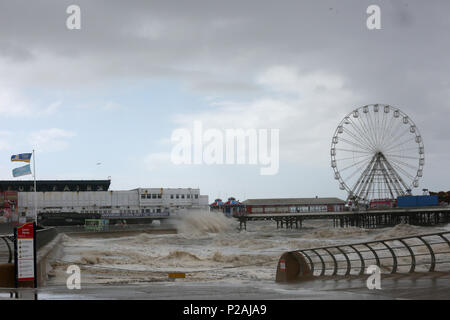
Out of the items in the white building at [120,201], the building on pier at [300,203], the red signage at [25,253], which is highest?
the red signage at [25,253]

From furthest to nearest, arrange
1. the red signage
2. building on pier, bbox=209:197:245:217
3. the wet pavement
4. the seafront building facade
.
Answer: building on pier, bbox=209:197:245:217 → the seafront building facade → the red signage → the wet pavement

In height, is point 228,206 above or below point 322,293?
below

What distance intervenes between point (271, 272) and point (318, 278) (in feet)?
34.4

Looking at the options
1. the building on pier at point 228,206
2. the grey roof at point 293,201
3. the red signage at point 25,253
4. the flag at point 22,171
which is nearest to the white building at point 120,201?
the building on pier at point 228,206

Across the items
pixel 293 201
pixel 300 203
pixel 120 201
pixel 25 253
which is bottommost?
pixel 300 203

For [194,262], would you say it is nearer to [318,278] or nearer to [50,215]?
[318,278]

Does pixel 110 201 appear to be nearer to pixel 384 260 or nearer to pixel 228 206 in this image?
pixel 228 206

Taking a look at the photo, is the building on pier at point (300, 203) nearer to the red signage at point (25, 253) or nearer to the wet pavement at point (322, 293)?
the red signage at point (25, 253)

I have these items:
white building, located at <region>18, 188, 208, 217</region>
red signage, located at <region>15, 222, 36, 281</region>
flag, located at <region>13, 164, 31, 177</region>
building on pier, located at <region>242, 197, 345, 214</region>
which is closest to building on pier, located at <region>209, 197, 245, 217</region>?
white building, located at <region>18, 188, 208, 217</region>

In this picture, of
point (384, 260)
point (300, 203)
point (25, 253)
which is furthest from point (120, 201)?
point (25, 253)

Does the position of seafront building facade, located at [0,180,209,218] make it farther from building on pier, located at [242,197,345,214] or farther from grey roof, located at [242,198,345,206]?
grey roof, located at [242,198,345,206]

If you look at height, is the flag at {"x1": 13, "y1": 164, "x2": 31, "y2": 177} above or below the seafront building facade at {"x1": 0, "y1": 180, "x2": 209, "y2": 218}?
above
